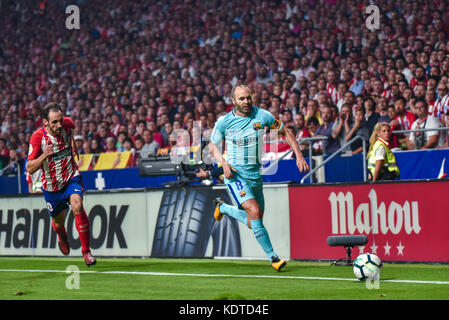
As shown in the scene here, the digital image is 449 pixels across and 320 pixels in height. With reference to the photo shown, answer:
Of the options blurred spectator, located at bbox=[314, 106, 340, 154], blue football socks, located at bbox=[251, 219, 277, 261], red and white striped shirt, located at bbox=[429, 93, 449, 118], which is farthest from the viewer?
blurred spectator, located at bbox=[314, 106, 340, 154]

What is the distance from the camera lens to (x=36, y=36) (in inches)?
1254

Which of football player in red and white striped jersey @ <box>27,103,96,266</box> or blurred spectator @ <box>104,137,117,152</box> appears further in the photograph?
blurred spectator @ <box>104,137,117,152</box>

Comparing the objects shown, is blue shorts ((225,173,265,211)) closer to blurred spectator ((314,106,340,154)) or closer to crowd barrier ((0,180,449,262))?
crowd barrier ((0,180,449,262))

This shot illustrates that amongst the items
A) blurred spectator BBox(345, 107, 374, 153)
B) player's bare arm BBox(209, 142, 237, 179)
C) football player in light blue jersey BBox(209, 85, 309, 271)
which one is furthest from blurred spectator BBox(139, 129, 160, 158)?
player's bare arm BBox(209, 142, 237, 179)

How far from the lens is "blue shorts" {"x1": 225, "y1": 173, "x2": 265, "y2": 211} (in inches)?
433

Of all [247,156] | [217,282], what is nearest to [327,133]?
[247,156]

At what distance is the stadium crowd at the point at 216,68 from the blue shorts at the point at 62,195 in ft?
17.6

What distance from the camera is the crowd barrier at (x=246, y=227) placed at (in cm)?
1219

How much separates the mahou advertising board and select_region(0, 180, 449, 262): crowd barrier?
0.01m

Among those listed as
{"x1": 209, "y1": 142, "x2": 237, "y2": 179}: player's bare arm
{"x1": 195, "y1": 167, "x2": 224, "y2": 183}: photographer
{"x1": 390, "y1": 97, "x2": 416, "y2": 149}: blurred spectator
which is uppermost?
{"x1": 390, "y1": 97, "x2": 416, "y2": 149}: blurred spectator

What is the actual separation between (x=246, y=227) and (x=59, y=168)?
366 cm
